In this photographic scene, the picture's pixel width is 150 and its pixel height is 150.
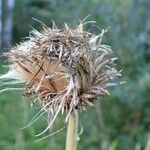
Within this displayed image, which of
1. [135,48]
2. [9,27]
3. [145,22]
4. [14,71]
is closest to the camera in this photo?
[14,71]

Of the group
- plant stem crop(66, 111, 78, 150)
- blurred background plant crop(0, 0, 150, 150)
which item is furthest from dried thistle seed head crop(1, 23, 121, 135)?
blurred background plant crop(0, 0, 150, 150)

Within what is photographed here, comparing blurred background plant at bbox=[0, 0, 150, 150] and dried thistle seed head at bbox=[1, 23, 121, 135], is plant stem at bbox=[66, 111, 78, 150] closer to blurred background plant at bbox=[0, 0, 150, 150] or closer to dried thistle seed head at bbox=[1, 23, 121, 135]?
dried thistle seed head at bbox=[1, 23, 121, 135]

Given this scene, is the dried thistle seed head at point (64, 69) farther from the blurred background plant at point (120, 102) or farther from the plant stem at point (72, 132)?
the blurred background plant at point (120, 102)

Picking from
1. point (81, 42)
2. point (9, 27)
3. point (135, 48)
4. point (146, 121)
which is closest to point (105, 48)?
point (81, 42)

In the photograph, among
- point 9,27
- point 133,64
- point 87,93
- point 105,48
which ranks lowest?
point 87,93

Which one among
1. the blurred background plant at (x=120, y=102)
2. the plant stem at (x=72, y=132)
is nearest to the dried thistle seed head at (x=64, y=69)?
the plant stem at (x=72, y=132)

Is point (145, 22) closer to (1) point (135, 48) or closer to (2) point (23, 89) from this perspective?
(1) point (135, 48)
